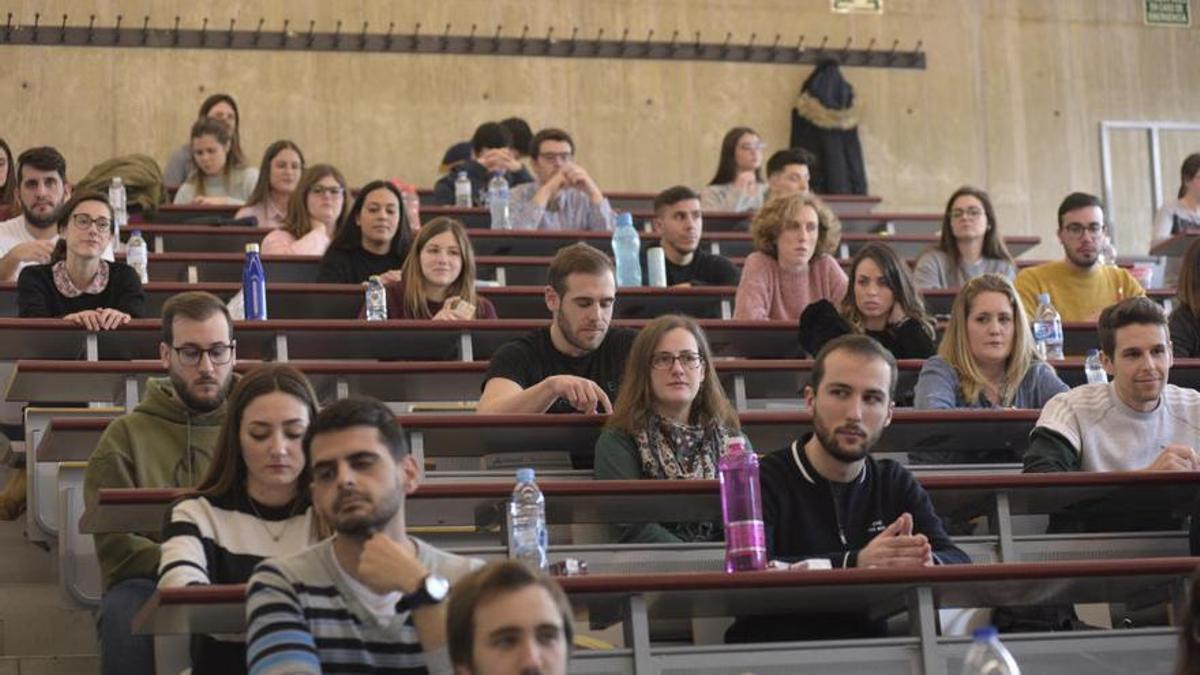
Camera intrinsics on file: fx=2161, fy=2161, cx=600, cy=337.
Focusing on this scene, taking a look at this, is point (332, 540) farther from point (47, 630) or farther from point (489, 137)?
point (489, 137)

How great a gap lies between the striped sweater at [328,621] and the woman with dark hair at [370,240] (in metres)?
3.83

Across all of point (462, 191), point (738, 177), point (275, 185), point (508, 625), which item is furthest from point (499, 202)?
point (508, 625)

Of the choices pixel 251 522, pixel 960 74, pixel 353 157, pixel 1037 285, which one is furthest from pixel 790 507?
pixel 960 74

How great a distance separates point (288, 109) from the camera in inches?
411

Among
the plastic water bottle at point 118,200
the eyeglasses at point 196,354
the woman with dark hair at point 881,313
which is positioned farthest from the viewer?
the plastic water bottle at point 118,200

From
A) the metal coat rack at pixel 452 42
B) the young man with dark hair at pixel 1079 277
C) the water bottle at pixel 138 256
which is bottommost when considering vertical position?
the young man with dark hair at pixel 1079 277

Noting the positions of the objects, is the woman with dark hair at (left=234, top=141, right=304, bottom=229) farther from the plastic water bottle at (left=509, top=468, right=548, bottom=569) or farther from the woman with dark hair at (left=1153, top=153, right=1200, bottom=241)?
the plastic water bottle at (left=509, top=468, right=548, bottom=569)

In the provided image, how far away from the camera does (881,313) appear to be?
6355 millimetres

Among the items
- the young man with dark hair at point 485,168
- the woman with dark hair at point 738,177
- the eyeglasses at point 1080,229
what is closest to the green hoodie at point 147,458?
the eyeglasses at point 1080,229

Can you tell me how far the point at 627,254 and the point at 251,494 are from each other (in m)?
4.03

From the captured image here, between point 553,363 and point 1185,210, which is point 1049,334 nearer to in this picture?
point 553,363

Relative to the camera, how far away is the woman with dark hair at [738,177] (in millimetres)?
9617

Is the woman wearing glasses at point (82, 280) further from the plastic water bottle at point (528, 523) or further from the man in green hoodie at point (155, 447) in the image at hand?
the plastic water bottle at point (528, 523)

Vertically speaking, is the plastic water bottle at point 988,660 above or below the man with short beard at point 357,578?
below
